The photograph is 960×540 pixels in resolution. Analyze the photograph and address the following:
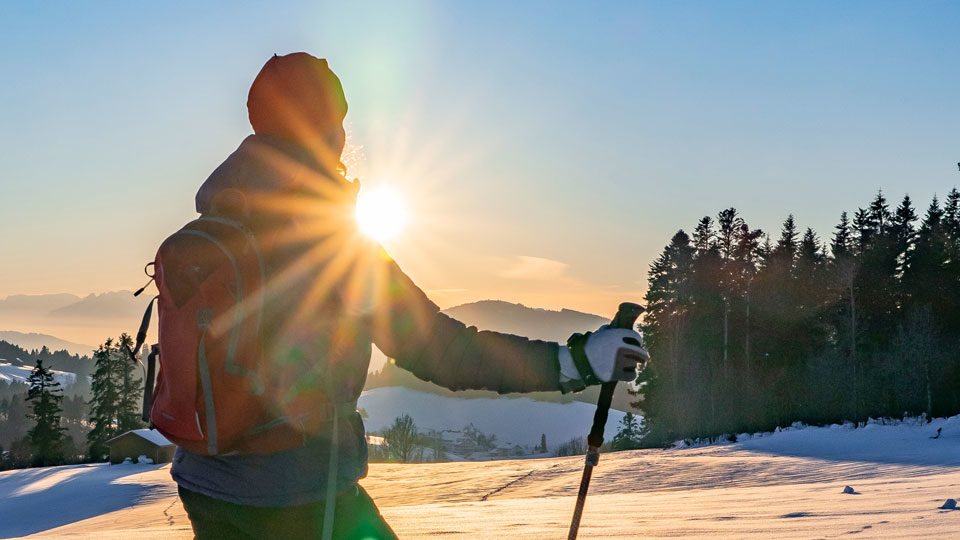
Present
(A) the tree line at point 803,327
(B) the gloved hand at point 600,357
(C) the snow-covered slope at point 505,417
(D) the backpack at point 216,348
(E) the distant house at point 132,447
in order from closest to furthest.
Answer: (D) the backpack at point 216,348
(B) the gloved hand at point 600,357
(A) the tree line at point 803,327
(E) the distant house at point 132,447
(C) the snow-covered slope at point 505,417

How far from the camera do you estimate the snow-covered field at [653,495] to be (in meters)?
5.85

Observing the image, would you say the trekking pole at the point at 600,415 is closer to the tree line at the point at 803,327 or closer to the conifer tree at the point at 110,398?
the tree line at the point at 803,327

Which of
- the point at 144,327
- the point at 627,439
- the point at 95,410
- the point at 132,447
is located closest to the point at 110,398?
the point at 95,410

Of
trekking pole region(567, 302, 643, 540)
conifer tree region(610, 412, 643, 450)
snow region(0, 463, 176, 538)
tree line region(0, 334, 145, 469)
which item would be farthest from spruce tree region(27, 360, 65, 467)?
trekking pole region(567, 302, 643, 540)

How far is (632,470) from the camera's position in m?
22.9

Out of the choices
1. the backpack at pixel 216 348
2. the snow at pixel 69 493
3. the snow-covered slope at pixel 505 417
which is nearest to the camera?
the backpack at pixel 216 348

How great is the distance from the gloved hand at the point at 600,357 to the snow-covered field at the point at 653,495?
10.2ft

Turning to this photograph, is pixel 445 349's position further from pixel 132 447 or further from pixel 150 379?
pixel 132 447

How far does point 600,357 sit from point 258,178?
1151 millimetres

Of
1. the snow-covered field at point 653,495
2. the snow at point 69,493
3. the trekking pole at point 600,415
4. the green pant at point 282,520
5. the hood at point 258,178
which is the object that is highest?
the hood at point 258,178

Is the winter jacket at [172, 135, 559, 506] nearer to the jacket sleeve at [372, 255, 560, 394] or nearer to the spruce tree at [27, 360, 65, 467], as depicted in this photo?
the jacket sleeve at [372, 255, 560, 394]

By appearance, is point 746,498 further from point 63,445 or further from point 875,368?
point 63,445

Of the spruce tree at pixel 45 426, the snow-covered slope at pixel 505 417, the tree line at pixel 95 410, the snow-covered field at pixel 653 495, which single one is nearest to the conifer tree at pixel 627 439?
the snow-covered field at pixel 653 495

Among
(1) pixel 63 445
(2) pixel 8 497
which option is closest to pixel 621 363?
(2) pixel 8 497
